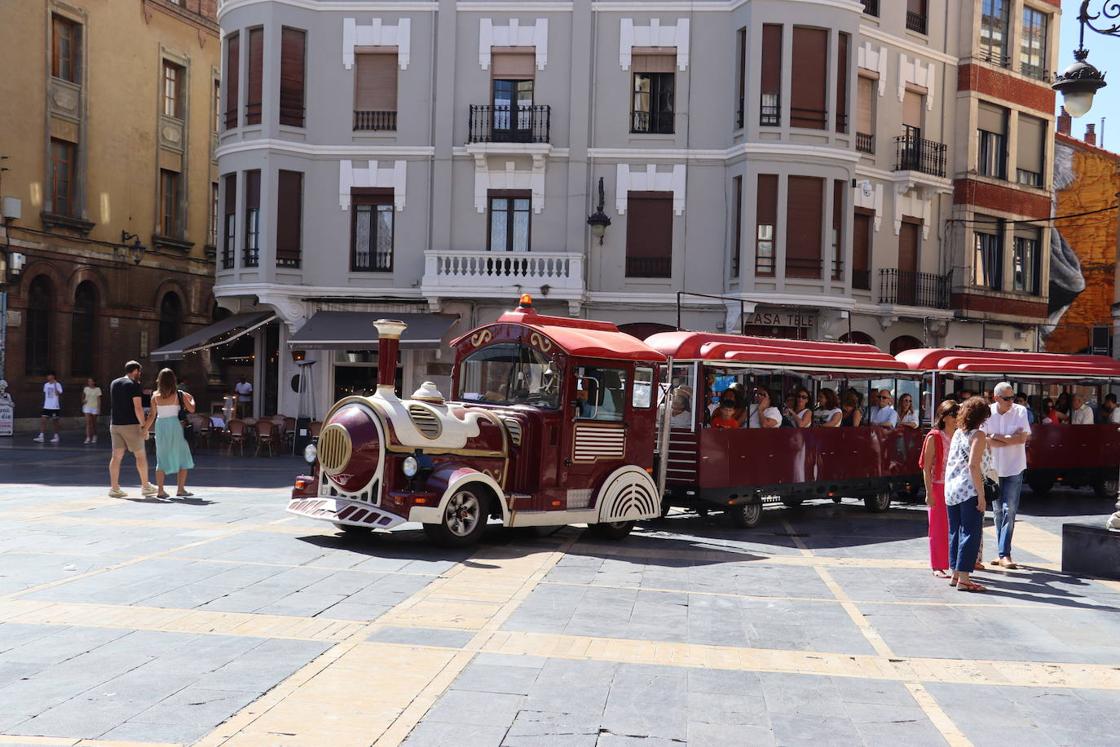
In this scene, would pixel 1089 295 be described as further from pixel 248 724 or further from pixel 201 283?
pixel 248 724

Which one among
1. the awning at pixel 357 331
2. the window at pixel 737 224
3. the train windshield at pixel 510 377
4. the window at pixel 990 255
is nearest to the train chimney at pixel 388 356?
the train windshield at pixel 510 377

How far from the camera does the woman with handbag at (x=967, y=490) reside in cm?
1041

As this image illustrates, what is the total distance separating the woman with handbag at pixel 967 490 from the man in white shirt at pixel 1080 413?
37.0ft

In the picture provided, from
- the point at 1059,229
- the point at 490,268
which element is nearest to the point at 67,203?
the point at 490,268

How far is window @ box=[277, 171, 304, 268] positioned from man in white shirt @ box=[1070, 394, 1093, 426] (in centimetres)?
1737

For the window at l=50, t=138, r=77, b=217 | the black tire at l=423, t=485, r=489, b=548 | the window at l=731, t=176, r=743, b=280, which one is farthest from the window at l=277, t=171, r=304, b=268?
the black tire at l=423, t=485, r=489, b=548

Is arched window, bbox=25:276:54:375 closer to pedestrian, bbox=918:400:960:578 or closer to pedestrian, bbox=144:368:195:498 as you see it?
pedestrian, bbox=144:368:195:498

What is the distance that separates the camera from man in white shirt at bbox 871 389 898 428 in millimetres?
17344

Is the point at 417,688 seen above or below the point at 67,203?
below

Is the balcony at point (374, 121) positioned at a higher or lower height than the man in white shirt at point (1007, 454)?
higher

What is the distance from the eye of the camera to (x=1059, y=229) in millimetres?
38938

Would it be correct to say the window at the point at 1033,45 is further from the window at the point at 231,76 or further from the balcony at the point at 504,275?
the window at the point at 231,76

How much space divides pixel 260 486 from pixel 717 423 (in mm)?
7777

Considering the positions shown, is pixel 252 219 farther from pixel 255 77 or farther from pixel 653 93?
pixel 653 93
